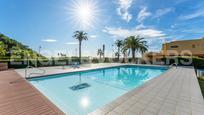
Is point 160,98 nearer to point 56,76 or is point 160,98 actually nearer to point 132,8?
point 56,76

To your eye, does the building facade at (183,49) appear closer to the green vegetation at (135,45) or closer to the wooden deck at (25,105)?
the green vegetation at (135,45)

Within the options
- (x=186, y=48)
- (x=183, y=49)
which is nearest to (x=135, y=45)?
(x=183, y=49)

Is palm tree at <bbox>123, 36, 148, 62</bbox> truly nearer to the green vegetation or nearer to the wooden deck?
the green vegetation

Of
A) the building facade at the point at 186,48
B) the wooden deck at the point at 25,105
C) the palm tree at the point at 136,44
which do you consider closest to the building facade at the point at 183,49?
the building facade at the point at 186,48

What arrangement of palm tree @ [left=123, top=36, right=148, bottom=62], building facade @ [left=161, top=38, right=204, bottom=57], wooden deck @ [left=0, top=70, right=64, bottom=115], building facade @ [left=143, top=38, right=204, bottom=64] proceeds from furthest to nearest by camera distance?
1. building facade @ [left=161, top=38, right=204, bottom=57]
2. building facade @ [left=143, top=38, right=204, bottom=64]
3. palm tree @ [left=123, top=36, right=148, bottom=62]
4. wooden deck @ [left=0, top=70, right=64, bottom=115]

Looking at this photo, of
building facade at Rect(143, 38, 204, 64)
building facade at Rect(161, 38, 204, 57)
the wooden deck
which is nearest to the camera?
the wooden deck

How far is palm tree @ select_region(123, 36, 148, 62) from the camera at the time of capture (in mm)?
22938

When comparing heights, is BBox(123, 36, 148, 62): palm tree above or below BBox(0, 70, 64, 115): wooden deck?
above

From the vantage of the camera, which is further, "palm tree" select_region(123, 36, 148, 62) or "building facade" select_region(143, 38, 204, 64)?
"building facade" select_region(143, 38, 204, 64)

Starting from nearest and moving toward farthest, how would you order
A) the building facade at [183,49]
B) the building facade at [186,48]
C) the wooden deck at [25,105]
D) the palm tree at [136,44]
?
the wooden deck at [25,105]
the palm tree at [136,44]
the building facade at [183,49]
the building facade at [186,48]

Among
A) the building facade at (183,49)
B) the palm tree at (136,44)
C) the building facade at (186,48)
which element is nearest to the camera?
the palm tree at (136,44)

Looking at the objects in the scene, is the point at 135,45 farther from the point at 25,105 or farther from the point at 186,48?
the point at 25,105

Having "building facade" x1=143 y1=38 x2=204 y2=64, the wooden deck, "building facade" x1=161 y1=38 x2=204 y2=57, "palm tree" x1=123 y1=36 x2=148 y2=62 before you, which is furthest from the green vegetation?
the wooden deck

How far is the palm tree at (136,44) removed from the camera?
22.9 meters
